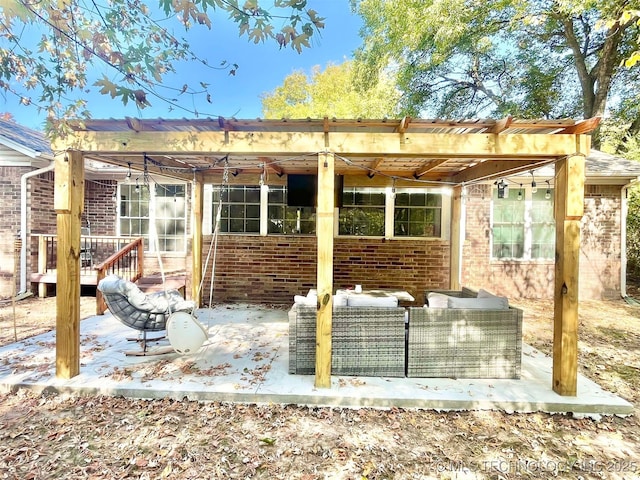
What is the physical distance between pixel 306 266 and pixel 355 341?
3.71m

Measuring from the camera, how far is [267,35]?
8.87 ft

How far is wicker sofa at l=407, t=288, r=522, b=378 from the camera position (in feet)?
11.8

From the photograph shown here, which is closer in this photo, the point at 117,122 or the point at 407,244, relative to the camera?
the point at 117,122

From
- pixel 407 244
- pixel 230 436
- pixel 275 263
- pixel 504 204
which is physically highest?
pixel 504 204

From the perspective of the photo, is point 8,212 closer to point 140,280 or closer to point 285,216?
point 140,280

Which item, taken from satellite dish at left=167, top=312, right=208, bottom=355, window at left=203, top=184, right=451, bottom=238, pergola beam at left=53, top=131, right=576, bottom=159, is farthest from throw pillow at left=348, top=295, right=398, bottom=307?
window at left=203, top=184, right=451, bottom=238

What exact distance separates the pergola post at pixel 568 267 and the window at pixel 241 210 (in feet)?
18.4

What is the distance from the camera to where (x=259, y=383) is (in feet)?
11.3

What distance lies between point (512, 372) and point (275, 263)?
4.89 meters

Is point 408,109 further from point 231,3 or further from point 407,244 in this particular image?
point 231,3

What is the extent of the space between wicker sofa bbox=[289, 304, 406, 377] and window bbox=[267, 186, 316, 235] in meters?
3.79

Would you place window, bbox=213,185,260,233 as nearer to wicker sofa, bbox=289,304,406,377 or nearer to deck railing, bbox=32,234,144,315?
deck railing, bbox=32,234,144,315

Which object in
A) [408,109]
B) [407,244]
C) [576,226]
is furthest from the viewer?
[408,109]

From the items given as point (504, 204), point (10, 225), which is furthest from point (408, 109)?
point (10, 225)
